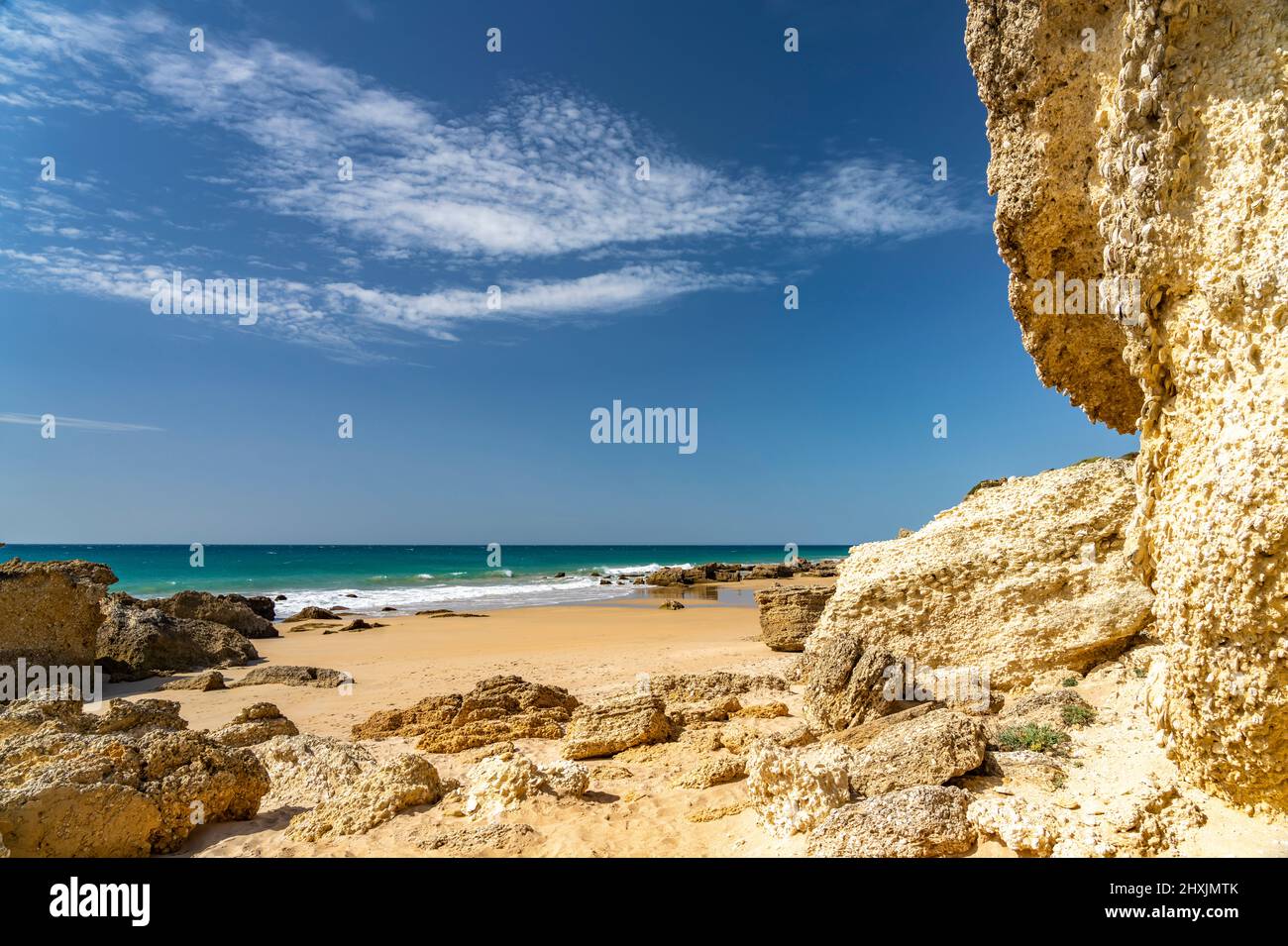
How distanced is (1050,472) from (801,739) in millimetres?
4981

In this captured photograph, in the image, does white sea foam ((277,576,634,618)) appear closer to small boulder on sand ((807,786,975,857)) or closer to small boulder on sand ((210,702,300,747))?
small boulder on sand ((210,702,300,747))

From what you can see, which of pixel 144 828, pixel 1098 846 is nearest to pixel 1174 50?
pixel 1098 846

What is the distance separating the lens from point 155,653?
1392 cm

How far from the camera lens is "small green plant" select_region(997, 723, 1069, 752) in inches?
221

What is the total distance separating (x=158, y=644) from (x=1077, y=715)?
15.8 meters

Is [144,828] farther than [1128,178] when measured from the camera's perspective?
Yes

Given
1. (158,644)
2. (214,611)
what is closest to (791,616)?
(158,644)

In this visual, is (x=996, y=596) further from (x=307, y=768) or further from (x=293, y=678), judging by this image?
(x=293, y=678)

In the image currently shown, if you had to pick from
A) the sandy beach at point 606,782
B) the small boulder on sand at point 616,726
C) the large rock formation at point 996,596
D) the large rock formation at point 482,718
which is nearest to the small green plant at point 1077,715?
the sandy beach at point 606,782

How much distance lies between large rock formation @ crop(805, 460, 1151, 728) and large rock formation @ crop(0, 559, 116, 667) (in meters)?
11.8

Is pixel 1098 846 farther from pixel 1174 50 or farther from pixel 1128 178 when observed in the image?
pixel 1174 50

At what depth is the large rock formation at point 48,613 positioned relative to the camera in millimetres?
10805

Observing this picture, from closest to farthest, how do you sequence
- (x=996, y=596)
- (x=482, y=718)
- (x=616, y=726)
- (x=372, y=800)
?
1. (x=372, y=800)
2. (x=616, y=726)
3. (x=996, y=596)
4. (x=482, y=718)

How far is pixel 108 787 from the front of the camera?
5.04m
